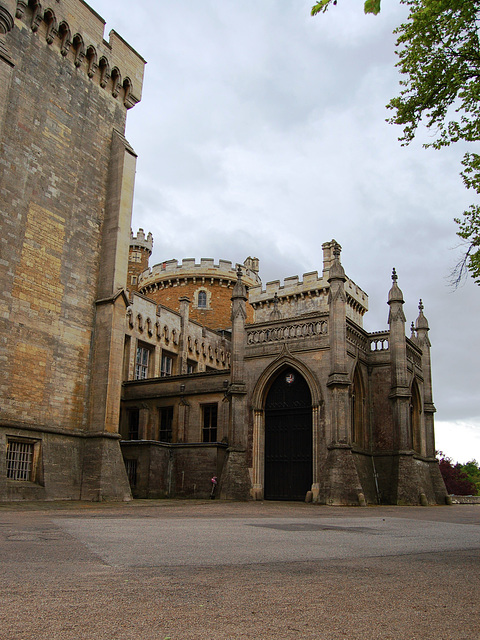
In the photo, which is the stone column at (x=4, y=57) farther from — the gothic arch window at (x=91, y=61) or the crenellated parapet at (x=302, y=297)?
the crenellated parapet at (x=302, y=297)

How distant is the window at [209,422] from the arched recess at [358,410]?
684cm

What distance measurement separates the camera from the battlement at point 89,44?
76.7 ft

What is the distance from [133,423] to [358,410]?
12.4 metres

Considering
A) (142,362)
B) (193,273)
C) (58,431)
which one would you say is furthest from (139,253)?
(58,431)

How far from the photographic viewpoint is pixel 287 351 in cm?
2619

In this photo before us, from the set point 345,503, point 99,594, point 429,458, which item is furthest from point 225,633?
point 429,458

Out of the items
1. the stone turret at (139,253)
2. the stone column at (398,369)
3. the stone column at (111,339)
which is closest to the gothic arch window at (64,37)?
the stone column at (111,339)

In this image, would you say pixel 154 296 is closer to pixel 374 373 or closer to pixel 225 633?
pixel 374 373

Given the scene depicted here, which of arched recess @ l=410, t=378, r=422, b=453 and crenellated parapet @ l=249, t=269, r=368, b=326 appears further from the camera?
crenellated parapet @ l=249, t=269, r=368, b=326

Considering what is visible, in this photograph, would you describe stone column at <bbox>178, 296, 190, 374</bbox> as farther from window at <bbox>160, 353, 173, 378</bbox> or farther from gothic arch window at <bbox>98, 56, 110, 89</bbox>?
gothic arch window at <bbox>98, 56, 110, 89</bbox>

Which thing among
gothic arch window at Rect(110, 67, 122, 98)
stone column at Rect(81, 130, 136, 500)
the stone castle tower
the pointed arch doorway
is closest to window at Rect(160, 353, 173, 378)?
the pointed arch doorway

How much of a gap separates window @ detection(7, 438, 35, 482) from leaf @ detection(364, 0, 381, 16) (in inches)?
737

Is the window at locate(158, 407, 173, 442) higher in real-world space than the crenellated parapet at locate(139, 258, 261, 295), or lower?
lower

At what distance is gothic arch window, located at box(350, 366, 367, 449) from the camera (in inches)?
1048
